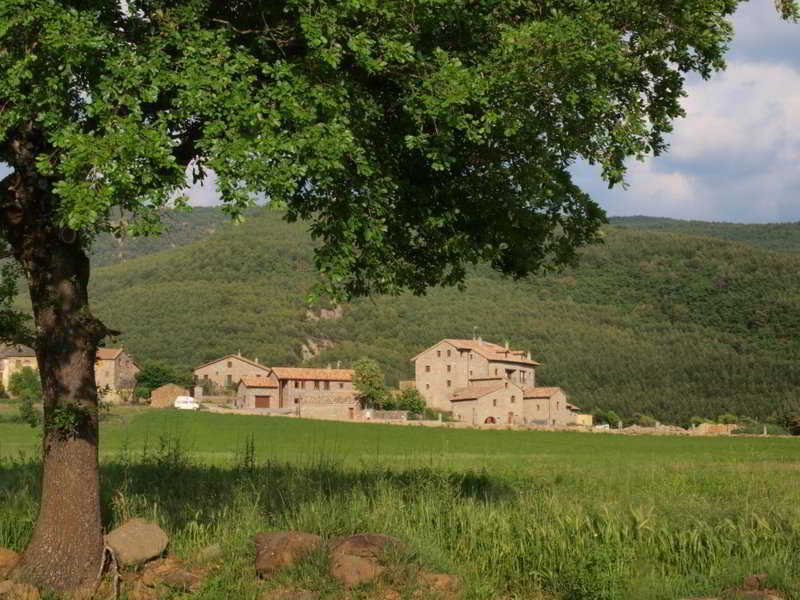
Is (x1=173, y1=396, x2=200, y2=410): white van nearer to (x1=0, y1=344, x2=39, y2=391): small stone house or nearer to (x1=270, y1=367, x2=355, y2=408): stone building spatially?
(x1=270, y1=367, x2=355, y2=408): stone building

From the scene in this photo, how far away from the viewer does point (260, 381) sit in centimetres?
12444

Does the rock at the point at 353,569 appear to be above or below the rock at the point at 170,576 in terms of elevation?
above

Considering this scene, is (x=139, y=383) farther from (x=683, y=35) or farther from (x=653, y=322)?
(x=683, y=35)

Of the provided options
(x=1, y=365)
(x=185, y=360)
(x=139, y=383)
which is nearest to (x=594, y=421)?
(x=139, y=383)

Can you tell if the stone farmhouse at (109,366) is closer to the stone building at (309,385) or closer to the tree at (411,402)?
the stone building at (309,385)

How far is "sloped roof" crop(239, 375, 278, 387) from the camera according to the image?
124 metres

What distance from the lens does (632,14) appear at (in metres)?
12.7

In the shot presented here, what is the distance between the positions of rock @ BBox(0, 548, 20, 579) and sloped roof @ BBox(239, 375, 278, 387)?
366 feet

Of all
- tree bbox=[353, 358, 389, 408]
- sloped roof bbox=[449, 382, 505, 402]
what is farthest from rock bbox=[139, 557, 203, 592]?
tree bbox=[353, 358, 389, 408]

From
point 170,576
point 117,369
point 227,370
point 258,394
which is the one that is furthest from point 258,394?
point 170,576

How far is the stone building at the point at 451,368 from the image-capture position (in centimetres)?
13112

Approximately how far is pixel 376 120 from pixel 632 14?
3.72 metres

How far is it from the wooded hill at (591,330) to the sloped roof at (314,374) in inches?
1060

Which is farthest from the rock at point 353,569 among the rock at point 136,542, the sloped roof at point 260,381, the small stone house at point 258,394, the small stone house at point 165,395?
the sloped roof at point 260,381
